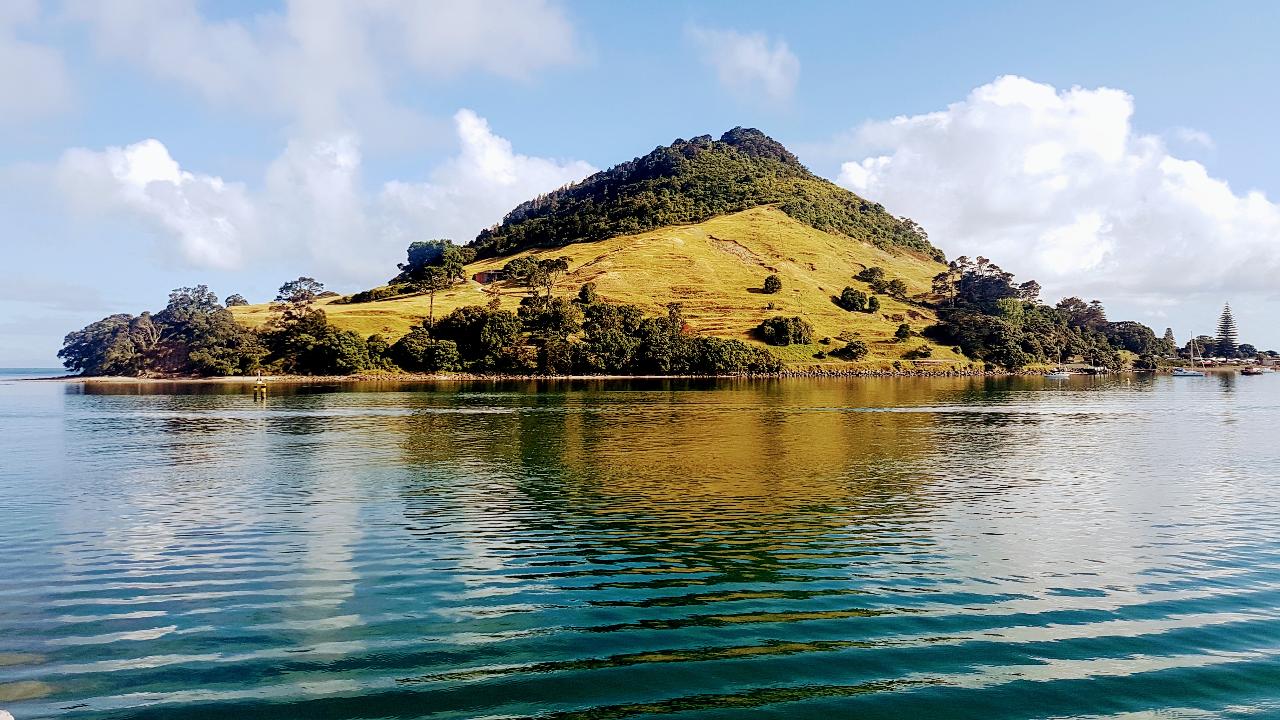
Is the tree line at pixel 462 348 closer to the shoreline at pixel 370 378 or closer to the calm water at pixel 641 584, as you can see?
the shoreline at pixel 370 378

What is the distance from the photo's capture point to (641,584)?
827 inches

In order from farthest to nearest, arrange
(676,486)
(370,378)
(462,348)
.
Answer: (462,348) → (370,378) → (676,486)

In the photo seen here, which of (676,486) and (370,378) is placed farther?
(370,378)

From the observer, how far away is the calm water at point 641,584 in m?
14.0

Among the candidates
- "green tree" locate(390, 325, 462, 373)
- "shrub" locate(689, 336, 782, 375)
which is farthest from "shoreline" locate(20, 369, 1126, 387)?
"green tree" locate(390, 325, 462, 373)

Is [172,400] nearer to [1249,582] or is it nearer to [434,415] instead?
[434,415]

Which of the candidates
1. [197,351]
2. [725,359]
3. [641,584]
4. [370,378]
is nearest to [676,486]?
[641,584]

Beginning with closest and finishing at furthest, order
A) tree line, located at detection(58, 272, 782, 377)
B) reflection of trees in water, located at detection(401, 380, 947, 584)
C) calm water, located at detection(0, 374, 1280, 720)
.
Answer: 1. calm water, located at detection(0, 374, 1280, 720)
2. reflection of trees in water, located at detection(401, 380, 947, 584)
3. tree line, located at detection(58, 272, 782, 377)

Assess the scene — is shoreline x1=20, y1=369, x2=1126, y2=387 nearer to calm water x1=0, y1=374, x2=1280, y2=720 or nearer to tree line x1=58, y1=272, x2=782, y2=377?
tree line x1=58, y1=272, x2=782, y2=377

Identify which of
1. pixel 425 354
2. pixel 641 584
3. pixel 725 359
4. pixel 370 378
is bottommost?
pixel 641 584

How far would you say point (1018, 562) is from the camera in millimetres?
23516

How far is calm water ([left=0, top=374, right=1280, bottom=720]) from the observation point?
14039 mm

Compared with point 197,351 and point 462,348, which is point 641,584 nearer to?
point 462,348

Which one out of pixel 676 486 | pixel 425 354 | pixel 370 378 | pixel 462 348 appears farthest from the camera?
pixel 462 348
